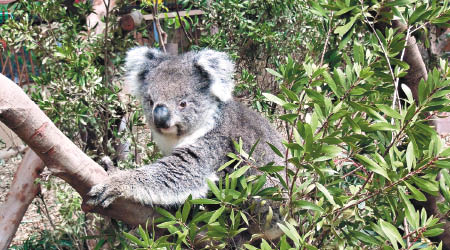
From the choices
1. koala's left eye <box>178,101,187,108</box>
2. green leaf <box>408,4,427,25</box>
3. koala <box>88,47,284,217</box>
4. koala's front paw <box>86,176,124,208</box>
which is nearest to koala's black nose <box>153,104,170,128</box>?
koala <box>88,47,284,217</box>

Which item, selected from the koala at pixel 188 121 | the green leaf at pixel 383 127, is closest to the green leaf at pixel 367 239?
the green leaf at pixel 383 127

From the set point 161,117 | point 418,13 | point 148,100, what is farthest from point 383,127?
point 148,100

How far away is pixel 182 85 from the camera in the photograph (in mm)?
2611

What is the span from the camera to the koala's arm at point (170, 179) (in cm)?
214

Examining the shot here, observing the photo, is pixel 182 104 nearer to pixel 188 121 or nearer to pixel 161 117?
pixel 188 121

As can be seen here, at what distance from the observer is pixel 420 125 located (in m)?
1.42

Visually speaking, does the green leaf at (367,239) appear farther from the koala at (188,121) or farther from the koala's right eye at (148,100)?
the koala's right eye at (148,100)

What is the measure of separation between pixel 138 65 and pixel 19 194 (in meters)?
1.25

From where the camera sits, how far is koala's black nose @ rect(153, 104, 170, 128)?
2406 millimetres

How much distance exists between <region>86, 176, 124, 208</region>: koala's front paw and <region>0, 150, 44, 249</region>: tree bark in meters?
1.25

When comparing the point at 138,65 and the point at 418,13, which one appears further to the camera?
the point at 138,65

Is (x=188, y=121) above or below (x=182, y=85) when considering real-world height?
below

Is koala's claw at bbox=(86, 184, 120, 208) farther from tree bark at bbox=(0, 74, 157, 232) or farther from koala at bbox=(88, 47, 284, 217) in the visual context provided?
koala at bbox=(88, 47, 284, 217)

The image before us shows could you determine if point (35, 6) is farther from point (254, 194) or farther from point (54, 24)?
point (254, 194)
